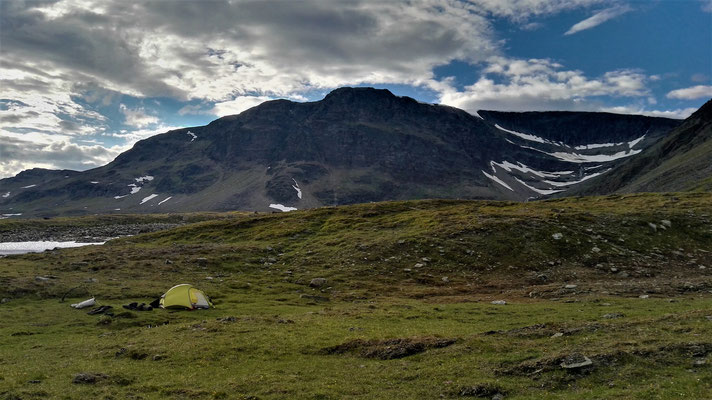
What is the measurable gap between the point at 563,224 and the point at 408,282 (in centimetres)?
2212

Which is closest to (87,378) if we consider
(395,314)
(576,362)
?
(395,314)

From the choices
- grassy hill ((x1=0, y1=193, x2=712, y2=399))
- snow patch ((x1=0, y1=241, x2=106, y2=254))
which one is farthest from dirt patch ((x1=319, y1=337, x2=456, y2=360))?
snow patch ((x1=0, y1=241, x2=106, y2=254))

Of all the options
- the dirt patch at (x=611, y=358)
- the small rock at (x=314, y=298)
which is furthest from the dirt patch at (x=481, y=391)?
the small rock at (x=314, y=298)

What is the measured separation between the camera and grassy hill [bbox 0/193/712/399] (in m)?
16.2

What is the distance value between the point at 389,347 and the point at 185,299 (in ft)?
65.0

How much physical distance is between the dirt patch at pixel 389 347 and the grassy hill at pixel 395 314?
0.10m

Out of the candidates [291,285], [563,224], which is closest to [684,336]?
[291,285]

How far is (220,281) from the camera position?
4244cm

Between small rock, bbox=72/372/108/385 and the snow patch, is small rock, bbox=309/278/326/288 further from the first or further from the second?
the snow patch

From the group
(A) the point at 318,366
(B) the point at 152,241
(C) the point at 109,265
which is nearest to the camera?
(A) the point at 318,366

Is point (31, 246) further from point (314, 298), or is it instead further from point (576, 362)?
point (576, 362)

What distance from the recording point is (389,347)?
21.1 meters

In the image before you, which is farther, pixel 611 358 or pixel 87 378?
pixel 87 378

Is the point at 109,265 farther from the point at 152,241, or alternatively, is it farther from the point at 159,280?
the point at 152,241
